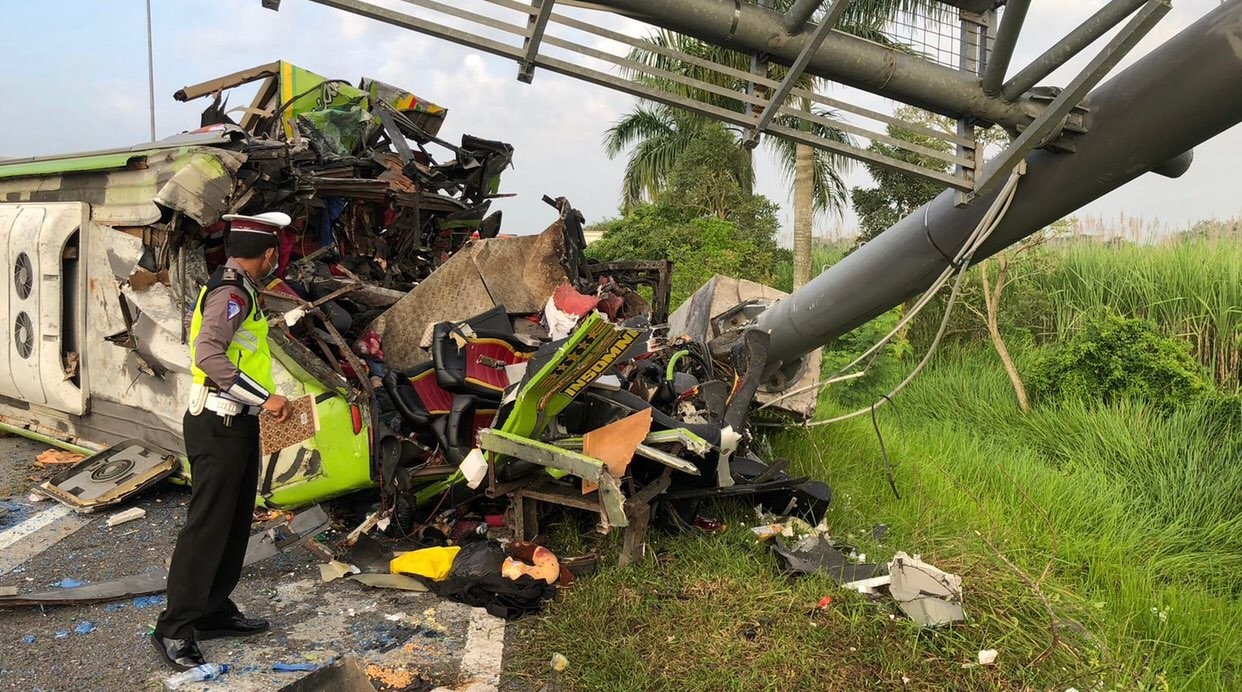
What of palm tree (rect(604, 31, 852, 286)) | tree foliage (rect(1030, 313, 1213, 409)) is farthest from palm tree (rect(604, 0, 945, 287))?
tree foliage (rect(1030, 313, 1213, 409))

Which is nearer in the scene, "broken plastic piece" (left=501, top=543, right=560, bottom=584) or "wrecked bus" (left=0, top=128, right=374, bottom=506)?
"broken plastic piece" (left=501, top=543, right=560, bottom=584)

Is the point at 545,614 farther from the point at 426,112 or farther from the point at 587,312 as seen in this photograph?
the point at 426,112

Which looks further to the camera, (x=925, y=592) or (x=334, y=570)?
(x=334, y=570)

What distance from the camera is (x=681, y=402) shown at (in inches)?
217

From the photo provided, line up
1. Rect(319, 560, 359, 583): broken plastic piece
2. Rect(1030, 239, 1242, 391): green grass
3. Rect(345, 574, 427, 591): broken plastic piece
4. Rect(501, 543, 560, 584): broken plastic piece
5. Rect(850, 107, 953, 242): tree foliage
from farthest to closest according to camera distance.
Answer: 1. Rect(850, 107, 953, 242): tree foliage
2. Rect(1030, 239, 1242, 391): green grass
3. Rect(319, 560, 359, 583): broken plastic piece
4. Rect(345, 574, 427, 591): broken plastic piece
5. Rect(501, 543, 560, 584): broken plastic piece

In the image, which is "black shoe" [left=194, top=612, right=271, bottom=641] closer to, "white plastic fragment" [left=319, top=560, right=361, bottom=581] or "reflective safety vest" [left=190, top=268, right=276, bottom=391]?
"white plastic fragment" [left=319, top=560, right=361, bottom=581]

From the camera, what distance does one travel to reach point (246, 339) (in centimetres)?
384

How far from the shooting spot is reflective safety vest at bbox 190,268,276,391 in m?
3.76

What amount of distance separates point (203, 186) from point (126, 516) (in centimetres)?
223

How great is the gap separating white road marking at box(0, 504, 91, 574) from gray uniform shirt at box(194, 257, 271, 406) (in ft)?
7.54

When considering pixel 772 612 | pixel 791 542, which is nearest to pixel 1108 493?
pixel 791 542

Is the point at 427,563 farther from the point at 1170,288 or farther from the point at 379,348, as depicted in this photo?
the point at 1170,288

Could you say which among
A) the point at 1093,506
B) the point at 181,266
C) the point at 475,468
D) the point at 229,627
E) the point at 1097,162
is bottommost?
the point at 1093,506

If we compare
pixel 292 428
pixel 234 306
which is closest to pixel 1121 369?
pixel 292 428
